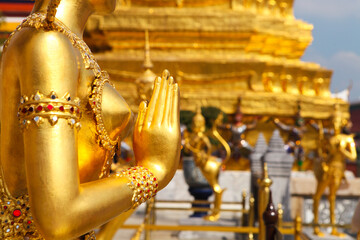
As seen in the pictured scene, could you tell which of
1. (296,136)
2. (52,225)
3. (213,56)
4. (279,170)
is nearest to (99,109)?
(52,225)

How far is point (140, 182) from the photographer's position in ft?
4.77

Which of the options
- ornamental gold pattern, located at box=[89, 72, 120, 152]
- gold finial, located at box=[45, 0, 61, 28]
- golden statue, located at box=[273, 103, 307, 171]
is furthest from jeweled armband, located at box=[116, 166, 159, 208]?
golden statue, located at box=[273, 103, 307, 171]

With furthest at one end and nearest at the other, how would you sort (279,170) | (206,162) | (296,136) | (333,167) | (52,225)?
(296,136) → (206,162) → (333,167) → (279,170) → (52,225)

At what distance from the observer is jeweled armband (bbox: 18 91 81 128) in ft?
4.14

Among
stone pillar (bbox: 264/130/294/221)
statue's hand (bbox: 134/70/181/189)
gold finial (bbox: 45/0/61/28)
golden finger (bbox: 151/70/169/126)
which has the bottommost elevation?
stone pillar (bbox: 264/130/294/221)

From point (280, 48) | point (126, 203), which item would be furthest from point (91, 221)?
point (280, 48)

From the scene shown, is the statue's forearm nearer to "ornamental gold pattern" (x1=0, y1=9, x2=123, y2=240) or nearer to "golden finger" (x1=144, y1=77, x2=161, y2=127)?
"ornamental gold pattern" (x1=0, y1=9, x2=123, y2=240)

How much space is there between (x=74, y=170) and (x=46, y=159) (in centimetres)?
8

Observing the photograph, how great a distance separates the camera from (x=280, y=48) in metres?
13.5

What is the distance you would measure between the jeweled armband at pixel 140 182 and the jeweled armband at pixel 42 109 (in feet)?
0.84

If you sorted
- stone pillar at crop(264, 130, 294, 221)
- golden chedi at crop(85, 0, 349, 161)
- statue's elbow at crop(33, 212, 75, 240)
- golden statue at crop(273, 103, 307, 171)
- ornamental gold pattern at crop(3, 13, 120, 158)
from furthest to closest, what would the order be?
golden chedi at crop(85, 0, 349, 161)
golden statue at crop(273, 103, 307, 171)
stone pillar at crop(264, 130, 294, 221)
ornamental gold pattern at crop(3, 13, 120, 158)
statue's elbow at crop(33, 212, 75, 240)

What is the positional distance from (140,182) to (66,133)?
11.1 inches

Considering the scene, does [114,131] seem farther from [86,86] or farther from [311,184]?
[311,184]

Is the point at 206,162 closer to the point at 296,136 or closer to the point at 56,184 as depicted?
the point at 56,184
